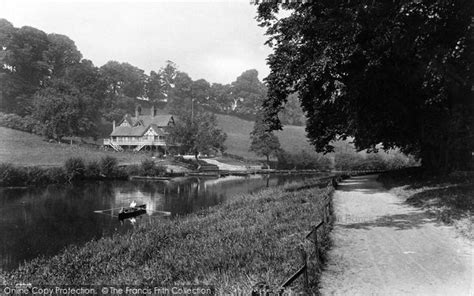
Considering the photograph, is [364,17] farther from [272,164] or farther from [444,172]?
[272,164]

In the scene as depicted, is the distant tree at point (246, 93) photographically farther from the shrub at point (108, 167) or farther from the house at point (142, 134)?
the shrub at point (108, 167)

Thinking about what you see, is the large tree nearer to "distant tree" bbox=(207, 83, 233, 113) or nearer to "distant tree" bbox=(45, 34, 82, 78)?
"distant tree" bbox=(45, 34, 82, 78)

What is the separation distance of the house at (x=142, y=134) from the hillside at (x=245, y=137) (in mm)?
21128

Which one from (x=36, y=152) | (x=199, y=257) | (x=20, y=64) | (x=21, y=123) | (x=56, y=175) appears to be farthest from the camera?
(x=20, y=64)

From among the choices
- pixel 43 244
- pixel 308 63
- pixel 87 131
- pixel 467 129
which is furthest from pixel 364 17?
pixel 87 131

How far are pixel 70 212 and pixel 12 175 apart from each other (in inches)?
883

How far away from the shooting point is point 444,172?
2619 cm

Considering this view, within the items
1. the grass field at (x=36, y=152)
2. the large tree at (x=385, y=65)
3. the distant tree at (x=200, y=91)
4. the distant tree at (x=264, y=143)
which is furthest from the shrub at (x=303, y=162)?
the distant tree at (x=200, y=91)

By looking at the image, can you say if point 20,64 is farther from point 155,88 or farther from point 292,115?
point 292,115

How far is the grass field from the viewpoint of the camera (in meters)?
58.0

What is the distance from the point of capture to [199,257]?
11766 mm

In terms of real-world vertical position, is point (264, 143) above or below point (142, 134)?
below

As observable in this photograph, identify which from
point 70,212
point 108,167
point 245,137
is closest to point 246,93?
point 245,137

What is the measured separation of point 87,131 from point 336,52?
91.4 m
